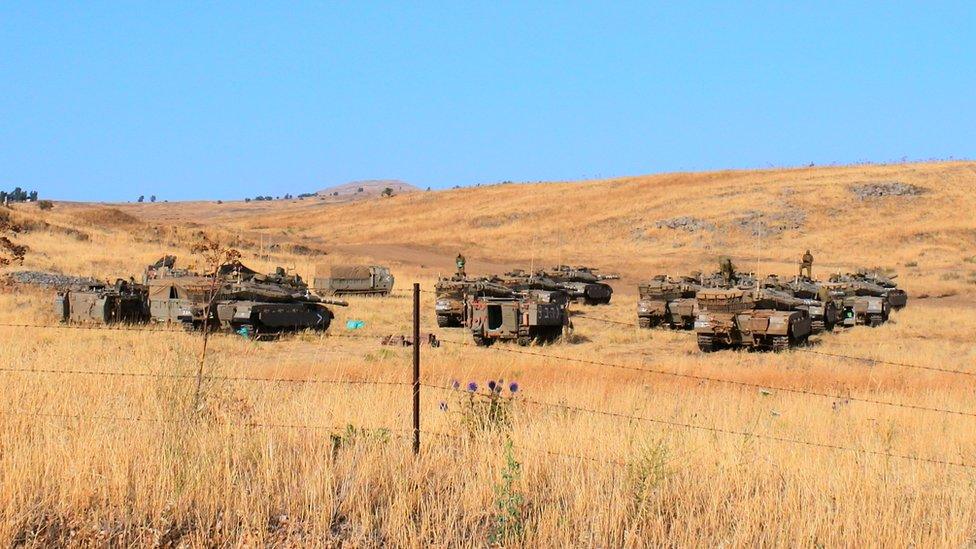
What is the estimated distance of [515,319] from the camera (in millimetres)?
22078

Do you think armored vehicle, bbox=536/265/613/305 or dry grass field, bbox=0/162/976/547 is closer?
dry grass field, bbox=0/162/976/547

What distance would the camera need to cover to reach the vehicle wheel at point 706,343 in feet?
71.0

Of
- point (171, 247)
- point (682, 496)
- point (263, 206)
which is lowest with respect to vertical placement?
point (682, 496)

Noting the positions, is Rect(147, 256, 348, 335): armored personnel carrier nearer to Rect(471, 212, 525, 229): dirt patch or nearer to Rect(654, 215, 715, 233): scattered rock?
Rect(654, 215, 715, 233): scattered rock

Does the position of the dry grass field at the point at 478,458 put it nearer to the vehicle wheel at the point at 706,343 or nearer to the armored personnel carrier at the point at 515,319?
the vehicle wheel at the point at 706,343

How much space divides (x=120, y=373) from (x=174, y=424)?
6.44 feet

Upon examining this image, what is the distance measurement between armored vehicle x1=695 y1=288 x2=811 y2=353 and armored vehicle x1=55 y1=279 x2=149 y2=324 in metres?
13.0

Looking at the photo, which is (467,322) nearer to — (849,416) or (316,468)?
(849,416)

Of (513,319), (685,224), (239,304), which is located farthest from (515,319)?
(685,224)

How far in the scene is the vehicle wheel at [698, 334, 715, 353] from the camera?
71.0ft

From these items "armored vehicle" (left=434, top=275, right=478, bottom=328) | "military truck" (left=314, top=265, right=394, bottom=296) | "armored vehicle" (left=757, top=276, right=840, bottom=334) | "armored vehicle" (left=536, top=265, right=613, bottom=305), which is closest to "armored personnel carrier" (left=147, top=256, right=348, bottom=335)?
"armored vehicle" (left=434, top=275, right=478, bottom=328)

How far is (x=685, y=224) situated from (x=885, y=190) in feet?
55.3

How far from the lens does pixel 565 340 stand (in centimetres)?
2336

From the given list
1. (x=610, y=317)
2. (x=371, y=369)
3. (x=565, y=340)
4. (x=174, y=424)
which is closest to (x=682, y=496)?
(x=174, y=424)
